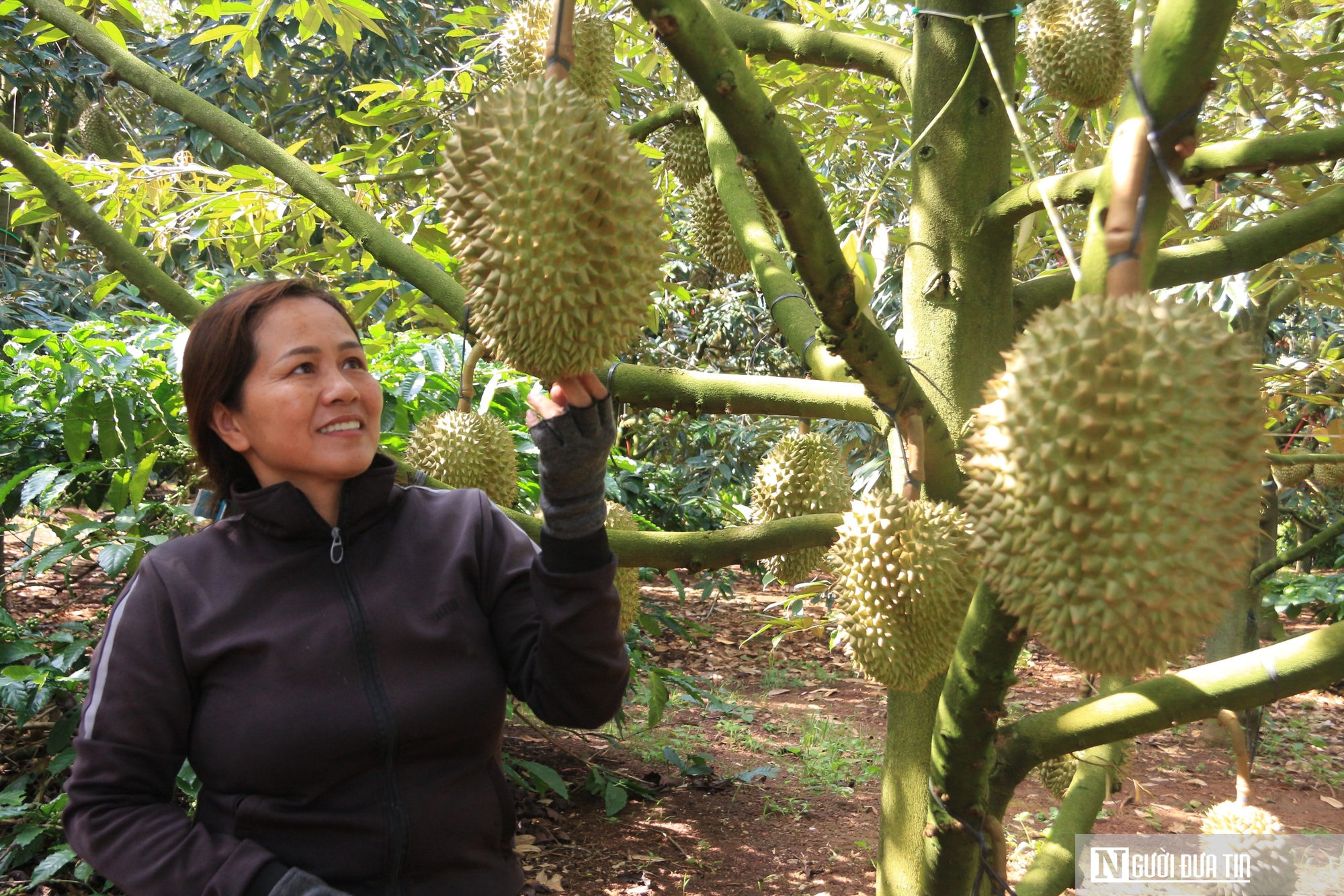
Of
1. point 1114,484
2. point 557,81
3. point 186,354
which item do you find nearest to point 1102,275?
point 1114,484

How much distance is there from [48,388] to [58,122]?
16.6 ft

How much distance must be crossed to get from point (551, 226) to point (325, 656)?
749 mm

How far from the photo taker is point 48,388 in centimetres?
261

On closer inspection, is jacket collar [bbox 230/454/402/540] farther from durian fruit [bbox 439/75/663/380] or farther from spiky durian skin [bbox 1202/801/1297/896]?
spiky durian skin [bbox 1202/801/1297/896]

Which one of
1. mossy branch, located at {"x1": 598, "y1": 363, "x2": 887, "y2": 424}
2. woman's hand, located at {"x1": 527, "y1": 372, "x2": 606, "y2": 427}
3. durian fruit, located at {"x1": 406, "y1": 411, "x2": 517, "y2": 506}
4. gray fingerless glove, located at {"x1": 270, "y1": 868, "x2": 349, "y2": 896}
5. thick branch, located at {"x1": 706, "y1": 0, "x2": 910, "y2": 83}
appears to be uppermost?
thick branch, located at {"x1": 706, "y1": 0, "x2": 910, "y2": 83}

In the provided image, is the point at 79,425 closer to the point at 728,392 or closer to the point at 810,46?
the point at 728,392

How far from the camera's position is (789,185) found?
3.74ft

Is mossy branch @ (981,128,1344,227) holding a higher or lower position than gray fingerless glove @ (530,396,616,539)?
higher

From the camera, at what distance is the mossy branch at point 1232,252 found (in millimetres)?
1347

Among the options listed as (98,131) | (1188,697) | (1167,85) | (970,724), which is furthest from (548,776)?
(98,131)

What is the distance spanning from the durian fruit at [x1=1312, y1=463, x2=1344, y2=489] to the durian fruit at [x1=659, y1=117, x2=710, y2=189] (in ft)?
8.15

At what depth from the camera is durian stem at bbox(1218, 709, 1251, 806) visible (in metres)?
1.79

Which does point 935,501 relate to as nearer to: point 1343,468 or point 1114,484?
point 1114,484

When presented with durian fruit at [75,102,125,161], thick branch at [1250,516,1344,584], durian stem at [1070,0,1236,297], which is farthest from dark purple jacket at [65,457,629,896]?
durian fruit at [75,102,125,161]
